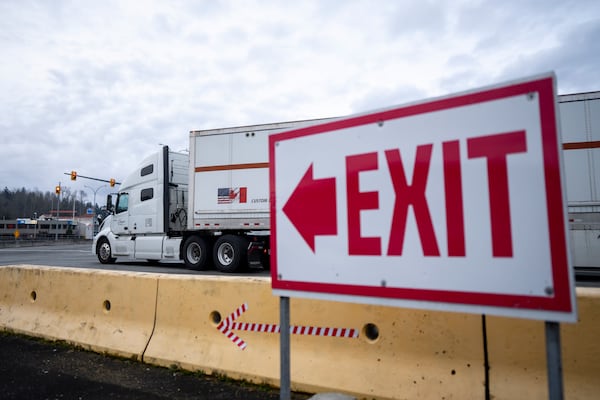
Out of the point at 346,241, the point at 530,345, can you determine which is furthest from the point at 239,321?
the point at 530,345

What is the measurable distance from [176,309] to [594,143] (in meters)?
9.23

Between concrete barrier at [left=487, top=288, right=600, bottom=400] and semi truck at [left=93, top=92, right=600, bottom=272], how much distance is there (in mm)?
7239

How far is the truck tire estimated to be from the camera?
11984 mm

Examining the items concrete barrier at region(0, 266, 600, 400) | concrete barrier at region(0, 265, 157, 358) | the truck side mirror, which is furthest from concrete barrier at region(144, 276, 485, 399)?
the truck side mirror

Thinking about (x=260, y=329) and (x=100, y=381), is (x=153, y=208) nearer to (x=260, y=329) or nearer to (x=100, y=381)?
(x=100, y=381)

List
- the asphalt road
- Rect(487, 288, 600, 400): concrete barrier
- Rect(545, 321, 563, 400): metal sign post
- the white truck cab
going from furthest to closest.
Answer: the white truck cab < the asphalt road < Rect(487, 288, 600, 400): concrete barrier < Rect(545, 321, 563, 400): metal sign post

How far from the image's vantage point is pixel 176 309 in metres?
4.00

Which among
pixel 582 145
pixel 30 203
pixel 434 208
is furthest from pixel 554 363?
pixel 30 203

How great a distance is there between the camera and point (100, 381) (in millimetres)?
3521

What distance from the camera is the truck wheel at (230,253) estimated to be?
11.3m

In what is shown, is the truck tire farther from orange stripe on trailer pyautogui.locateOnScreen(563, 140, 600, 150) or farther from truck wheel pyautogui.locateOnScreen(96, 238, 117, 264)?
orange stripe on trailer pyautogui.locateOnScreen(563, 140, 600, 150)

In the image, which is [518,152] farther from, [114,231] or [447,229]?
[114,231]

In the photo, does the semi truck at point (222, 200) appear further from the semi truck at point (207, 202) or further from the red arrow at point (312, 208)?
the red arrow at point (312, 208)

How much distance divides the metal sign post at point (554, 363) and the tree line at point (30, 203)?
10485 cm
